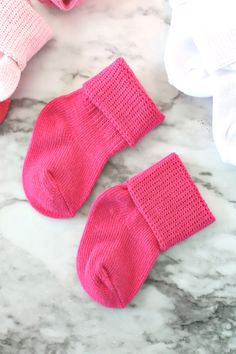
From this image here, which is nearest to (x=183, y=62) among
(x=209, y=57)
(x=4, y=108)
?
(x=209, y=57)

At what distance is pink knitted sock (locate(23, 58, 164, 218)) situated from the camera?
0.92 m

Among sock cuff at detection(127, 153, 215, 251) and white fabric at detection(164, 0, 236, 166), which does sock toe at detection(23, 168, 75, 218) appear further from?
white fabric at detection(164, 0, 236, 166)

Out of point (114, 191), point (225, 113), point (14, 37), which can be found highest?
point (14, 37)

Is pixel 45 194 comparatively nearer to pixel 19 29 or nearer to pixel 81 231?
pixel 81 231

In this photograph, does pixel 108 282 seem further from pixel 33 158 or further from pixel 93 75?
pixel 93 75

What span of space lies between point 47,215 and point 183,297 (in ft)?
0.86

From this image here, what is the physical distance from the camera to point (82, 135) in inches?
37.9

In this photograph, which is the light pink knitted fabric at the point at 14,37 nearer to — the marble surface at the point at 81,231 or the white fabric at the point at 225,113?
the marble surface at the point at 81,231

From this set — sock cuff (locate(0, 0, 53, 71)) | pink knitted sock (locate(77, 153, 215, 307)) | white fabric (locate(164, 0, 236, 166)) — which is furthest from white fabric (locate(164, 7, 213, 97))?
sock cuff (locate(0, 0, 53, 71))

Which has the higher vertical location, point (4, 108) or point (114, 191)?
point (4, 108)

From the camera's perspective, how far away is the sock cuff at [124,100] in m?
0.92

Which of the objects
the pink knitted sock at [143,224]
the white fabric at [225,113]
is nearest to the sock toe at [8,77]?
the pink knitted sock at [143,224]

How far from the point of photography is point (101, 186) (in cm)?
95

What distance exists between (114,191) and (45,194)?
0.37ft
